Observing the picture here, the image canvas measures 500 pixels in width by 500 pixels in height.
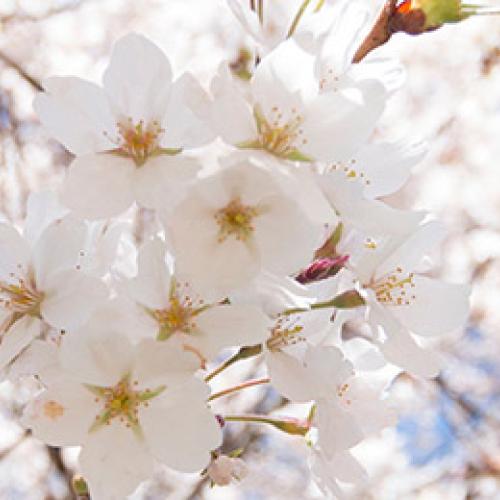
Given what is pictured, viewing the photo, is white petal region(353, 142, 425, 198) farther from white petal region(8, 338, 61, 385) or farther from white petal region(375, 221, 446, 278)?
white petal region(8, 338, 61, 385)

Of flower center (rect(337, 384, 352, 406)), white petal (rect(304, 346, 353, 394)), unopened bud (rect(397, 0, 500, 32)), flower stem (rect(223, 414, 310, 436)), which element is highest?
unopened bud (rect(397, 0, 500, 32))

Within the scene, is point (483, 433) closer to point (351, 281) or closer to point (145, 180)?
point (351, 281)

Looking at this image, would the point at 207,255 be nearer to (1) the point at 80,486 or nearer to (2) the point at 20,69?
(1) the point at 80,486

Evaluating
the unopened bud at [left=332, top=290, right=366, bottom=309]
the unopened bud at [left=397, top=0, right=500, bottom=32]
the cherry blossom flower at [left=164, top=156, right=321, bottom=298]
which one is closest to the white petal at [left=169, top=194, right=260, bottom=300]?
the cherry blossom flower at [left=164, top=156, right=321, bottom=298]

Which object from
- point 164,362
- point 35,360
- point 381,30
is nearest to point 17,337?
point 35,360

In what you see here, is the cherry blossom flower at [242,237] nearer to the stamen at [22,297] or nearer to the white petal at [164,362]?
the white petal at [164,362]

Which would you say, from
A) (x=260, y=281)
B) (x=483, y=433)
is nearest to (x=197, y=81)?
(x=260, y=281)
